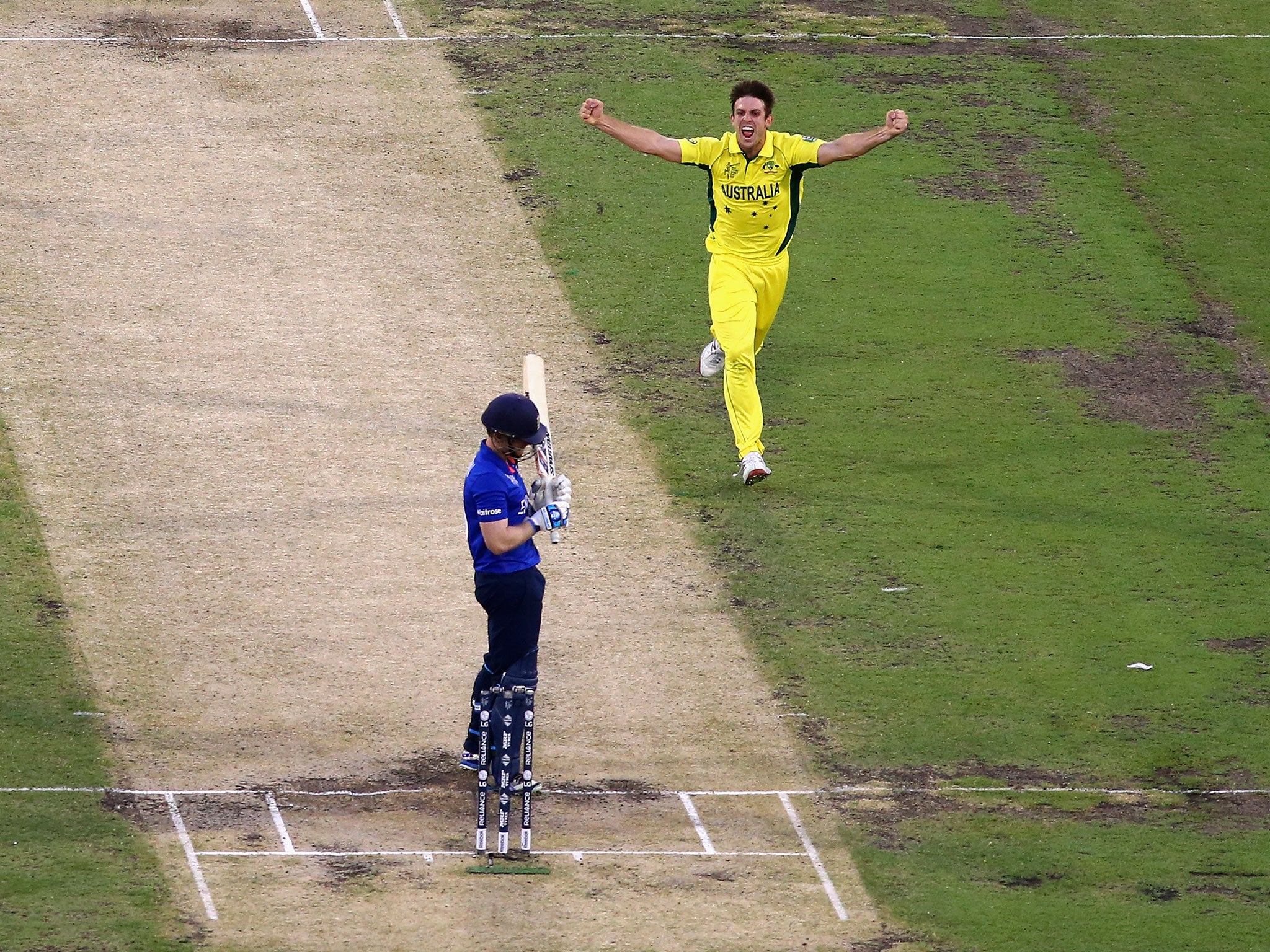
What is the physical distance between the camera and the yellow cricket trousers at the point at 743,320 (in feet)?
42.6

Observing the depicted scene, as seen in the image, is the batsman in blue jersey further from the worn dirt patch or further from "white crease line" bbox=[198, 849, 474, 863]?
the worn dirt patch

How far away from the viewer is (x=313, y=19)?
69.0ft

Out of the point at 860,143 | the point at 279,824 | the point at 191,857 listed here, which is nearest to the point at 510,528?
the point at 279,824

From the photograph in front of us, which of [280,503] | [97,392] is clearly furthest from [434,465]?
[97,392]

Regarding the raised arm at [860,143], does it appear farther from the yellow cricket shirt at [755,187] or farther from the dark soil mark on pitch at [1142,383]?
the dark soil mark on pitch at [1142,383]

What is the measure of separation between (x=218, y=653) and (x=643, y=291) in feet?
20.5

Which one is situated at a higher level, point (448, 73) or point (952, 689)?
point (448, 73)

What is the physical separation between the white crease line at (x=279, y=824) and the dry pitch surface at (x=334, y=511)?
44mm

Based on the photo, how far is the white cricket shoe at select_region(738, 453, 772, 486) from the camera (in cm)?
1289

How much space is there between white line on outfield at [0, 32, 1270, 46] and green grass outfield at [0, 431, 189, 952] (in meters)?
9.98

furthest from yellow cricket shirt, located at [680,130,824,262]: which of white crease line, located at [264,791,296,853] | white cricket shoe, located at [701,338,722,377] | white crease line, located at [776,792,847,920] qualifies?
white crease line, located at [264,791,296,853]

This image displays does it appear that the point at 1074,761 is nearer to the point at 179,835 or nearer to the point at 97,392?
the point at 179,835

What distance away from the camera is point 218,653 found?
436 inches

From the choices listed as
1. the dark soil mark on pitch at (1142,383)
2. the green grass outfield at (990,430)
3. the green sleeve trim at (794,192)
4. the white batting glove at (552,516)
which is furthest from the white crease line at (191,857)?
the dark soil mark on pitch at (1142,383)
